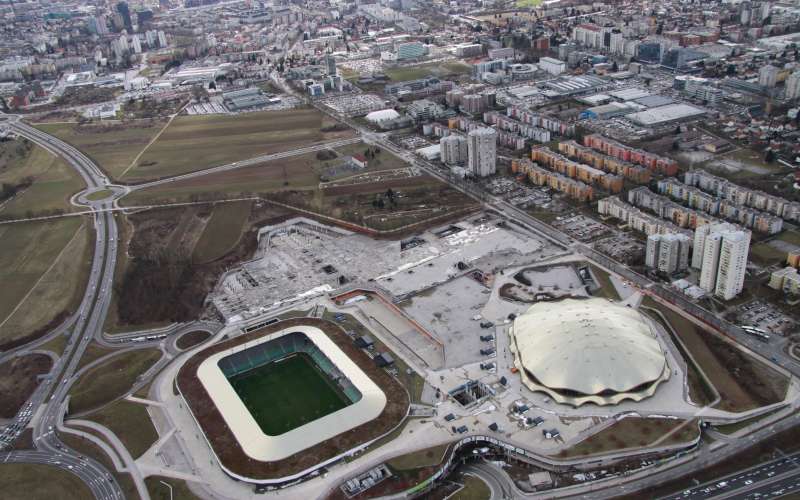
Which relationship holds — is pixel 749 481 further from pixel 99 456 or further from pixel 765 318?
pixel 99 456

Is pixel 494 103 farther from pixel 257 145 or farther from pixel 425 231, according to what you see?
pixel 425 231

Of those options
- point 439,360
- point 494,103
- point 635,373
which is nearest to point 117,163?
point 494,103

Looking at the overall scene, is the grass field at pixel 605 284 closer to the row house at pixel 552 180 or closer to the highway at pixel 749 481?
the row house at pixel 552 180

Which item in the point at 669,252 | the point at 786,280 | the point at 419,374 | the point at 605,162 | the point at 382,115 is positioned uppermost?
the point at 382,115

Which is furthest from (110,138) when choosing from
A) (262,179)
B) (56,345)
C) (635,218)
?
(635,218)

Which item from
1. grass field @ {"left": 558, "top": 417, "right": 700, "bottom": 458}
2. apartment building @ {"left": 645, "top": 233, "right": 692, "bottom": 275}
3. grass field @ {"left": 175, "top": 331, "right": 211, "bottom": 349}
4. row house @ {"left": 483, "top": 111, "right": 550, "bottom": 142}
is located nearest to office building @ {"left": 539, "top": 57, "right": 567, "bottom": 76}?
row house @ {"left": 483, "top": 111, "right": 550, "bottom": 142}

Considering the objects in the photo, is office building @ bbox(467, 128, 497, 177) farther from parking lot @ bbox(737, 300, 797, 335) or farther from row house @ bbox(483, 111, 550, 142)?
parking lot @ bbox(737, 300, 797, 335)

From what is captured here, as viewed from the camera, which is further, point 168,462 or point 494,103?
point 494,103
